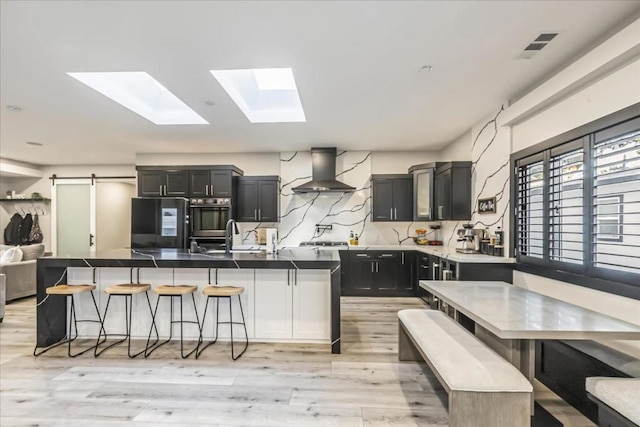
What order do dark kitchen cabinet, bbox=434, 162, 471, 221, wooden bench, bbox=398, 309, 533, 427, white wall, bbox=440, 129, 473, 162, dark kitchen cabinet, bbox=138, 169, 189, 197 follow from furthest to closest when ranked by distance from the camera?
1. dark kitchen cabinet, bbox=138, 169, 189, 197
2. white wall, bbox=440, 129, 473, 162
3. dark kitchen cabinet, bbox=434, 162, 471, 221
4. wooden bench, bbox=398, 309, 533, 427

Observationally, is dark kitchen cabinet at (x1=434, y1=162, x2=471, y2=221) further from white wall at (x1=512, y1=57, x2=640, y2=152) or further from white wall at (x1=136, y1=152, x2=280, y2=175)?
white wall at (x1=136, y1=152, x2=280, y2=175)

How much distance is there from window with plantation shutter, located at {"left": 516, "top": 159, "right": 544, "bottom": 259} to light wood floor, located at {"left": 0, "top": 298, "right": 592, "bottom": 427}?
1.38 m

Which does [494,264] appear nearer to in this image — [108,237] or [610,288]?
[610,288]

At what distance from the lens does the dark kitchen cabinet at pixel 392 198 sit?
5.65m

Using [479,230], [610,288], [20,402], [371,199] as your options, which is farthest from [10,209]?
[610,288]

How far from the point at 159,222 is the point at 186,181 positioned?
0.85 meters

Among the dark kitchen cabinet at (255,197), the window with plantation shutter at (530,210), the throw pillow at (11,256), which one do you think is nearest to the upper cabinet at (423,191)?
the window with plantation shutter at (530,210)

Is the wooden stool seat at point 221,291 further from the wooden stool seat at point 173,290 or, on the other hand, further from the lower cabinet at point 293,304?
the lower cabinet at point 293,304

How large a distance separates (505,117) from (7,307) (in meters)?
7.34

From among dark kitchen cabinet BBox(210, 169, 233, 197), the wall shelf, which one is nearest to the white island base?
dark kitchen cabinet BBox(210, 169, 233, 197)

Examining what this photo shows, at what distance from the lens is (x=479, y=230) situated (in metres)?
4.24

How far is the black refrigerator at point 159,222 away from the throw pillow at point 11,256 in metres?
1.64

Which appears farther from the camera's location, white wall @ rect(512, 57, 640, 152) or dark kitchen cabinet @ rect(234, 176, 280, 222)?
dark kitchen cabinet @ rect(234, 176, 280, 222)

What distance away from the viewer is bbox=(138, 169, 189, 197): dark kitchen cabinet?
18.5 ft
